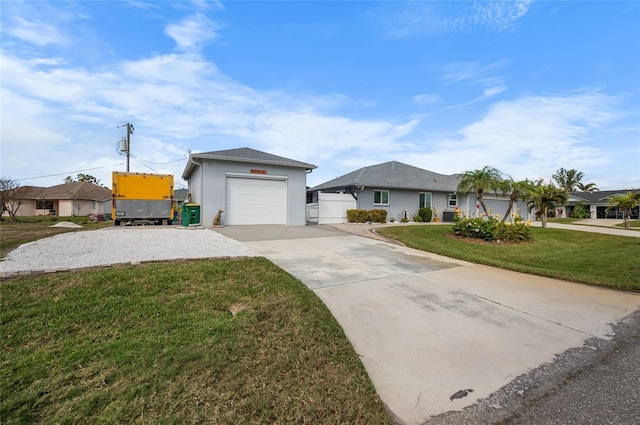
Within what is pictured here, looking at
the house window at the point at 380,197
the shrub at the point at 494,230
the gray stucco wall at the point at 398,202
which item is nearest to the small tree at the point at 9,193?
the gray stucco wall at the point at 398,202

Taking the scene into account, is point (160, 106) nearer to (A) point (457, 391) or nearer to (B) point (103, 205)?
(A) point (457, 391)

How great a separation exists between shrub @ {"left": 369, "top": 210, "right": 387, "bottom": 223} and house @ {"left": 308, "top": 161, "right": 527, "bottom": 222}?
1021mm

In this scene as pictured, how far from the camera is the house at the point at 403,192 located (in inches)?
787

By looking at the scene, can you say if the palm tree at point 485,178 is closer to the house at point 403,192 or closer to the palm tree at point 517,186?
the palm tree at point 517,186

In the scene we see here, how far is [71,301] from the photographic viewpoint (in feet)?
12.0

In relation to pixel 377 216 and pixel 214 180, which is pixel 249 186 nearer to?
pixel 214 180

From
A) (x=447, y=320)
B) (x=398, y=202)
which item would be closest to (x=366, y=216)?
(x=398, y=202)

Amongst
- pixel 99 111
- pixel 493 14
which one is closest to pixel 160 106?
pixel 99 111

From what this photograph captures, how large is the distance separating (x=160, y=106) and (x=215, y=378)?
44.9 ft

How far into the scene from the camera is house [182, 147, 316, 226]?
14.1m

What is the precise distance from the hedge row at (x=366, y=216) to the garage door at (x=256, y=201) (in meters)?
4.72

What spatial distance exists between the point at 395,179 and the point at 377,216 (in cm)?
429

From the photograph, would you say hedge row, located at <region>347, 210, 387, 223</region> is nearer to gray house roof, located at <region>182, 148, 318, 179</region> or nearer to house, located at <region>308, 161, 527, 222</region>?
house, located at <region>308, 161, 527, 222</region>

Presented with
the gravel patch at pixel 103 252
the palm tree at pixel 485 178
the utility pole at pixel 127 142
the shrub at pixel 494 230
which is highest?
the utility pole at pixel 127 142
